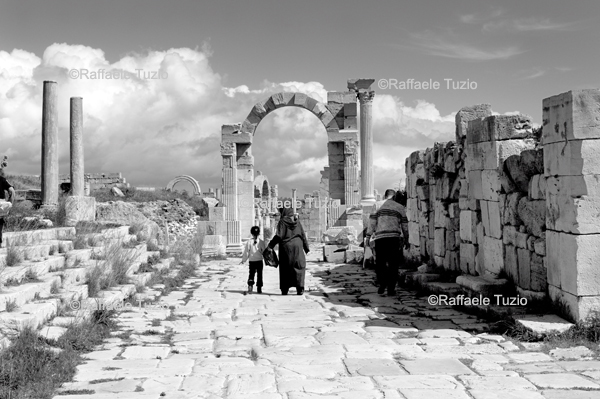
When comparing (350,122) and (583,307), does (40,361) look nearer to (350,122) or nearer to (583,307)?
(583,307)

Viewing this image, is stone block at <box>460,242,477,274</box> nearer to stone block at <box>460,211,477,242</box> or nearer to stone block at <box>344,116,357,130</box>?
stone block at <box>460,211,477,242</box>

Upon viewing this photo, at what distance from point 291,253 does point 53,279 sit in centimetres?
396

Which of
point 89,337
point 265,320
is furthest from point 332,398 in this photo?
Answer: point 265,320

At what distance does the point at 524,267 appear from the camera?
753 centimetres

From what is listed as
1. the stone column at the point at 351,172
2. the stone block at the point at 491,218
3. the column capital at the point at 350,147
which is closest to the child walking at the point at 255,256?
the stone block at the point at 491,218

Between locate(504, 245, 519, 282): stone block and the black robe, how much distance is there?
3454 millimetres

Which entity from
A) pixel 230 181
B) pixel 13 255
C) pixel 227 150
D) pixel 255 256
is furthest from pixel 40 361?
pixel 227 150

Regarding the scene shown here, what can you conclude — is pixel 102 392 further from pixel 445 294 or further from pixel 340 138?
pixel 340 138

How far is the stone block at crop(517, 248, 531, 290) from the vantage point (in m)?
7.42

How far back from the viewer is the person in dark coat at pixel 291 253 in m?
10.5

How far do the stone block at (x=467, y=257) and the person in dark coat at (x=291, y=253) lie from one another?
2448mm

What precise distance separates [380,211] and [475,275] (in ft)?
5.94

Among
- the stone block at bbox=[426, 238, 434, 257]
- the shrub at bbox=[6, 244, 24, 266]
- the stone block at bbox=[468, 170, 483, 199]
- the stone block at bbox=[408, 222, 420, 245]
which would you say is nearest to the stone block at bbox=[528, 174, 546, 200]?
the stone block at bbox=[468, 170, 483, 199]

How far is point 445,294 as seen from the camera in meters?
8.94
